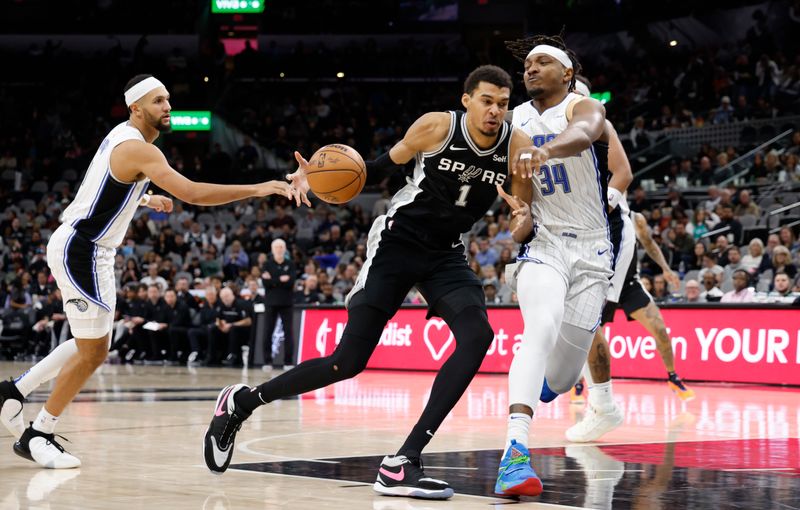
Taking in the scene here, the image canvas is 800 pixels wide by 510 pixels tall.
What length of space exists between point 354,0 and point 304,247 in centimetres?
1323

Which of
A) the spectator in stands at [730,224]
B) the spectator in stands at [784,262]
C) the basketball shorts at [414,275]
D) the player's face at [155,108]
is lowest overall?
the basketball shorts at [414,275]

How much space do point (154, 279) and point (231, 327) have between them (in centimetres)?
341

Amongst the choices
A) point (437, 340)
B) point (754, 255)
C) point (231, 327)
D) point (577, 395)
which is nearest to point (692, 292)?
point (754, 255)

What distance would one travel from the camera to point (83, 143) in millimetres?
30203

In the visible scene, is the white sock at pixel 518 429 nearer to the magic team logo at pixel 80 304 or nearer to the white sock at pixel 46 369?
the magic team logo at pixel 80 304

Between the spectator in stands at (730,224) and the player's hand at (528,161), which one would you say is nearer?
the player's hand at (528,161)

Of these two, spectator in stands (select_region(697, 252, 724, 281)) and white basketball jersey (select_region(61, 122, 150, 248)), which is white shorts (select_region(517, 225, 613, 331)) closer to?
white basketball jersey (select_region(61, 122, 150, 248))

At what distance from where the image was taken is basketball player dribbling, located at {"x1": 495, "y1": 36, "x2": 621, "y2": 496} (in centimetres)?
519

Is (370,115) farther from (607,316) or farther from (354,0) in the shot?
(607,316)

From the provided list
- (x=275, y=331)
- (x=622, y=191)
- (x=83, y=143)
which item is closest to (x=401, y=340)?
(x=275, y=331)

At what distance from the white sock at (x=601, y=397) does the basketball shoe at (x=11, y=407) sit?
359cm

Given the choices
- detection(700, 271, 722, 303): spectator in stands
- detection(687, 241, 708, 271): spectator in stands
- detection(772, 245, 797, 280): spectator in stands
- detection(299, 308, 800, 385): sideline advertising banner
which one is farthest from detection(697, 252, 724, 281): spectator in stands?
detection(299, 308, 800, 385): sideline advertising banner

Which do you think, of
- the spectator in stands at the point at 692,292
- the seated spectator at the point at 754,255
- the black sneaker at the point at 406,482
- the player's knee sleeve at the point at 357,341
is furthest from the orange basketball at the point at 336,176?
the seated spectator at the point at 754,255

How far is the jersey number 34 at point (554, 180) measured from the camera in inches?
221
